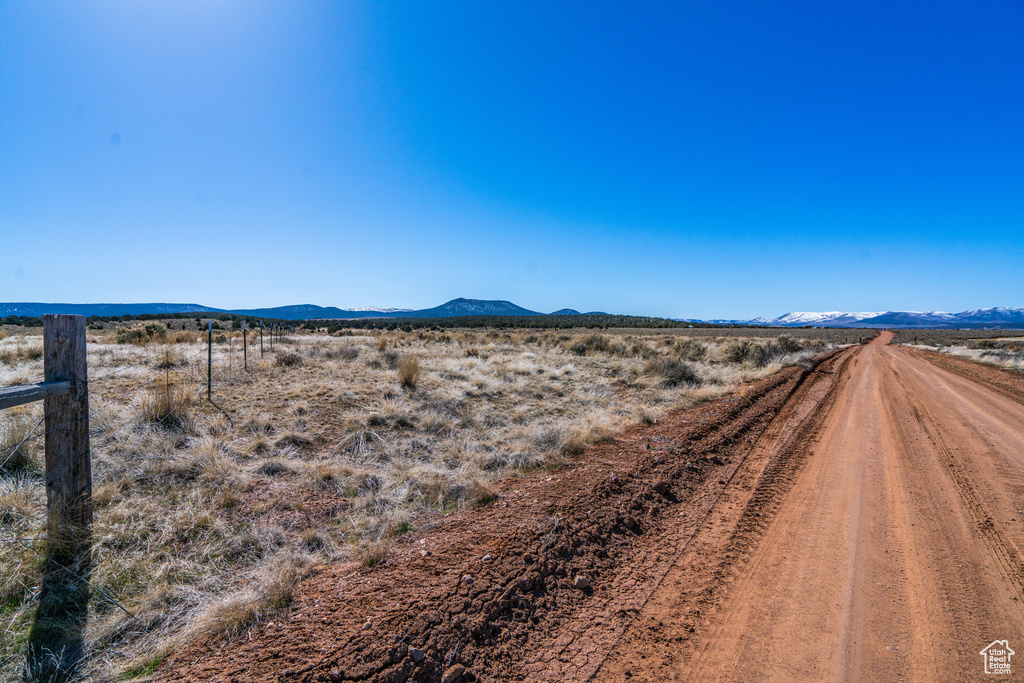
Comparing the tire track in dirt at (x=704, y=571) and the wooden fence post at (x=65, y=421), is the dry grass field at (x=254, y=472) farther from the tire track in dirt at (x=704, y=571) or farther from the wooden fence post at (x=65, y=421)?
the tire track in dirt at (x=704, y=571)

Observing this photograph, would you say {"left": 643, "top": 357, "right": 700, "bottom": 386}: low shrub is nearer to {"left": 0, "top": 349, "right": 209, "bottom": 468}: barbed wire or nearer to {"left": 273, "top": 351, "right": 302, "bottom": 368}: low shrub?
{"left": 273, "top": 351, "right": 302, "bottom": 368}: low shrub

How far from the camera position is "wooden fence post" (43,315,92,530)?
336cm

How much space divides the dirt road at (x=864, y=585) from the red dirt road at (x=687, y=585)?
0.05 feet

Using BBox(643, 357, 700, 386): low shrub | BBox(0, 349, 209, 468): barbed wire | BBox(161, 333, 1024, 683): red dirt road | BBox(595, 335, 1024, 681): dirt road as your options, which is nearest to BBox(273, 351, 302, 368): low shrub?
BBox(0, 349, 209, 468): barbed wire

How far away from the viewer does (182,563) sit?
11.8 feet

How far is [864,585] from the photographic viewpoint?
3328 millimetres

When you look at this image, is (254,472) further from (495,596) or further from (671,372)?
(671,372)

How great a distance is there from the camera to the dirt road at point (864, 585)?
2.61 metres

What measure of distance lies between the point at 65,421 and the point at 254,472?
2466mm

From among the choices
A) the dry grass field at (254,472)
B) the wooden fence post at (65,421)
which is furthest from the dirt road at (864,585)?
the wooden fence post at (65,421)

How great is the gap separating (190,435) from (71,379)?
154 inches

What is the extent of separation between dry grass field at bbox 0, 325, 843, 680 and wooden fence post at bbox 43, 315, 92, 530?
0.26 m

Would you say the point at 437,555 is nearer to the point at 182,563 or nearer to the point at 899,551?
Answer: the point at 182,563

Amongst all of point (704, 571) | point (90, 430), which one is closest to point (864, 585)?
point (704, 571)
